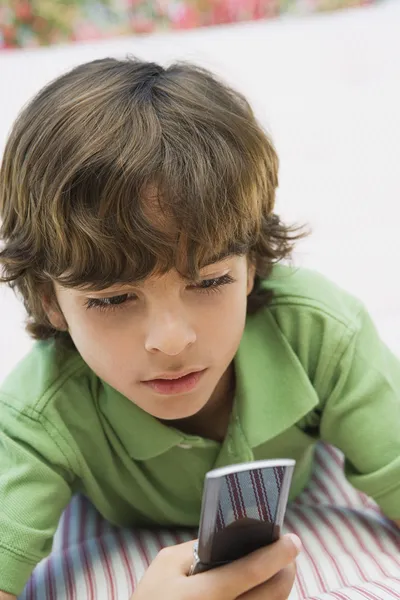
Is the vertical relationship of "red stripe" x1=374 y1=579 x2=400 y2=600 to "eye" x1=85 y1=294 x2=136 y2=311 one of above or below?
below

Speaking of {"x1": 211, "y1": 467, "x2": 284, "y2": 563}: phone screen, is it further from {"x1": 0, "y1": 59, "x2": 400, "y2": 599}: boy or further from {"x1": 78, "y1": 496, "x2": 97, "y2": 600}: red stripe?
{"x1": 78, "y1": 496, "x2": 97, "y2": 600}: red stripe

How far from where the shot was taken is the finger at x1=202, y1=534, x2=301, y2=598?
2.25 feet

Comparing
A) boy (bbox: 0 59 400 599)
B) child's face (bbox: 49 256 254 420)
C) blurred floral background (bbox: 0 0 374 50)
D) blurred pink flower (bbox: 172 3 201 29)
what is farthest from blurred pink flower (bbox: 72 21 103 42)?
child's face (bbox: 49 256 254 420)

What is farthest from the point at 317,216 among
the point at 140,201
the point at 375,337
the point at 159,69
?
the point at 140,201

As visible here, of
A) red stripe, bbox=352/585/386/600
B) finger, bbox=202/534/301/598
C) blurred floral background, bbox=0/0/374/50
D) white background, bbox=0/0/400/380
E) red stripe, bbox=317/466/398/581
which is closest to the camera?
finger, bbox=202/534/301/598

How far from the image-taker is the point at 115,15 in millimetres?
2246

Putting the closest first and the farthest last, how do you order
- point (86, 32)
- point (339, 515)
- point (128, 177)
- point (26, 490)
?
point (128, 177)
point (26, 490)
point (339, 515)
point (86, 32)

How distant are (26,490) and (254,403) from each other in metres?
0.24

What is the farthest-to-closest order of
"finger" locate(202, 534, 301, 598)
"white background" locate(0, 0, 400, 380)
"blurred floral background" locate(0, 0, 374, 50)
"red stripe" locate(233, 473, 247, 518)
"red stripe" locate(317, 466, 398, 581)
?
"blurred floral background" locate(0, 0, 374, 50) → "white background" locate(0, 0, 400, 380) → "red stripe" locate(317, 466, 398, 581) → "finger" locate(202, 534, 301, 598) → "red stripe" locate(233, 473, 247, 518)

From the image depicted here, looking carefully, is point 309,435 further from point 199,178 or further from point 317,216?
point 317,216

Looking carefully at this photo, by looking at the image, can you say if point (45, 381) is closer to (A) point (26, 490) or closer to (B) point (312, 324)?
(A) point (26, 490)

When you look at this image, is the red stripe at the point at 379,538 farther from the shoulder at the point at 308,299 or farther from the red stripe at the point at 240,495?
the red stripe at the point at 240,495

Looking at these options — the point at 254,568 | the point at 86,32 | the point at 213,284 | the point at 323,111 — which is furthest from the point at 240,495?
the point at 86,32

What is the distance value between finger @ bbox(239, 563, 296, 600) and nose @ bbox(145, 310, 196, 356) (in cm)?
21
